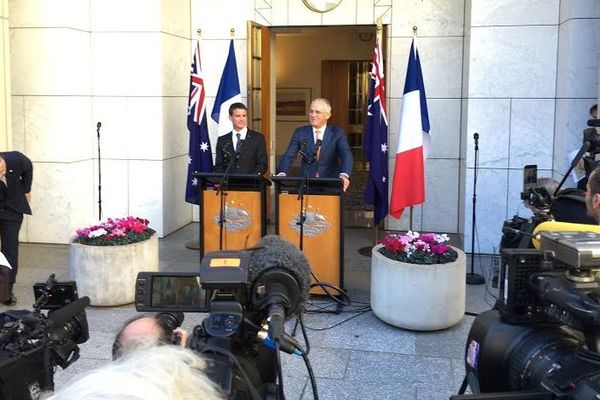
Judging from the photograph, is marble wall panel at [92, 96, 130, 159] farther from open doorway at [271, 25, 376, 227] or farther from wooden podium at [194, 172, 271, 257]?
open doorway at [271, 25, 376, 227]

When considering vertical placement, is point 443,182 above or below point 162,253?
above

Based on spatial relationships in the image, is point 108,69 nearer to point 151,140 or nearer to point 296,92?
point 151,140

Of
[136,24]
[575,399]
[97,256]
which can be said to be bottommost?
[97,256]

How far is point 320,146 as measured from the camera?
614 centimetres

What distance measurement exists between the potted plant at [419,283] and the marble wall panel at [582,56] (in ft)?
9.34

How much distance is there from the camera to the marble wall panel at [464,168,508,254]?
24.7 ft

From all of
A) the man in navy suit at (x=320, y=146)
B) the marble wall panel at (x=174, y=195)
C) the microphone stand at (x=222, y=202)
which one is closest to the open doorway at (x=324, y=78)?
the marble wall panel at (x=174, y=195)

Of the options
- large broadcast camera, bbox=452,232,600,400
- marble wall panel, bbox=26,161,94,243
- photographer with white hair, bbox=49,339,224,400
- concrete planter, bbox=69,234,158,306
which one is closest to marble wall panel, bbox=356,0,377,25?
marble wall panel, bbox=26,161,94,243

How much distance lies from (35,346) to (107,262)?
155 inches

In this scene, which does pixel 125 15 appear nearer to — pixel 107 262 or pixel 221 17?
pixel 221 17

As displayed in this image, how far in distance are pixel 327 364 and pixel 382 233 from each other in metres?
4.34

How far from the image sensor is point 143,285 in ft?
5.38

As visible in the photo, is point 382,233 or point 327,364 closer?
point 327,364

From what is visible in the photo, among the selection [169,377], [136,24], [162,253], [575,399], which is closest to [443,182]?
[162,253]
